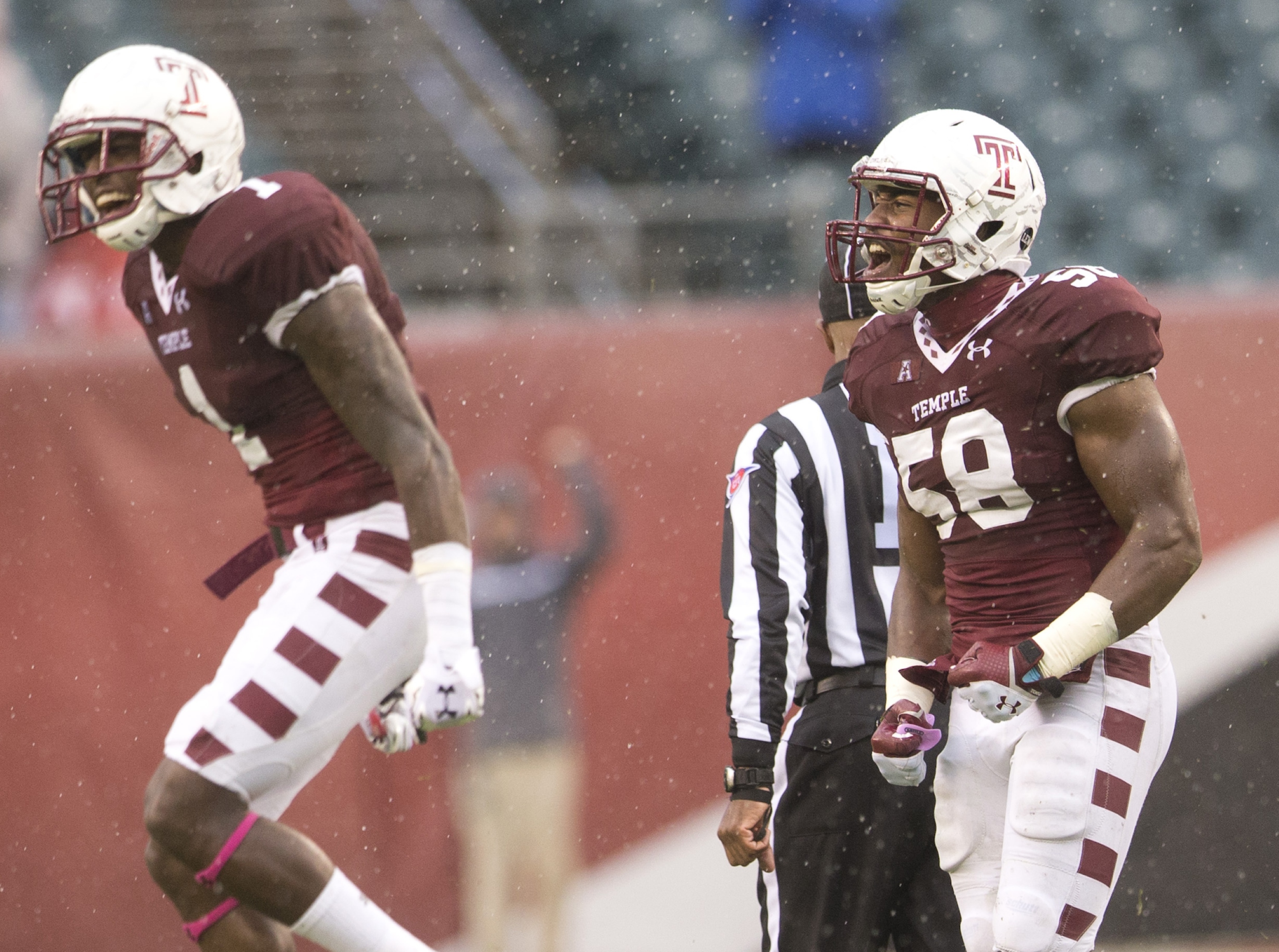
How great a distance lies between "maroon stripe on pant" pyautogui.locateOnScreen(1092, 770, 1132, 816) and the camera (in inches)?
96.6

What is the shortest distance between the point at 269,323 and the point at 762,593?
1.00 metres

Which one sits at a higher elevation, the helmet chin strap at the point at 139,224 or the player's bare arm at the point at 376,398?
the helmet chin strap at the point at 139,224

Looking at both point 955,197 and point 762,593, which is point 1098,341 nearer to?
point 955,197

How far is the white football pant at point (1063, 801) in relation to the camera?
244 centimetres

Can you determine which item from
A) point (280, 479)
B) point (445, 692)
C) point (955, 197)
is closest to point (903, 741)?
point (445, 692)

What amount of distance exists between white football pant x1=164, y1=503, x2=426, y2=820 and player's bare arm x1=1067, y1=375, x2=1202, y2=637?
124 centimetres

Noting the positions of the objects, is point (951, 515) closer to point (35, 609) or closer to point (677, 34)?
point (35, 609)

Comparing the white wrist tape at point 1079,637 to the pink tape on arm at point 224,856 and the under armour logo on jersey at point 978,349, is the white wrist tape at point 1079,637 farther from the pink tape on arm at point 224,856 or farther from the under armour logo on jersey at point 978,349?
the pink tape on arm at point 224,856

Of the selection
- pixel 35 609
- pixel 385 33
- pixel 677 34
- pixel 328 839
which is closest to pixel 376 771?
pixel 328 839

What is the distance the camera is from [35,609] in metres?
4.66

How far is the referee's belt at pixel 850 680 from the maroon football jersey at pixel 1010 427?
1.20 feet

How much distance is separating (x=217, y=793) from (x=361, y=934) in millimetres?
342

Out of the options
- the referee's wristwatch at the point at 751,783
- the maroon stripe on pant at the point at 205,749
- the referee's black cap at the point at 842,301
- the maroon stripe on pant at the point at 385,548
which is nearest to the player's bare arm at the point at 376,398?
the maroon stripe on pant at the point at 385,548

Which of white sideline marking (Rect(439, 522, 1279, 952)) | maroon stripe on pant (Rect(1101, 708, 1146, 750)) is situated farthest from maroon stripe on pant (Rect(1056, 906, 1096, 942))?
white sideline marking (Rect(439, 522, 1279, 952))
